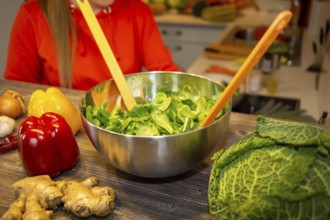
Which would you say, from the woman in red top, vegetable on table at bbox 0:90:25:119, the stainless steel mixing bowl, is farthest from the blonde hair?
the stainless steel mixing bowl

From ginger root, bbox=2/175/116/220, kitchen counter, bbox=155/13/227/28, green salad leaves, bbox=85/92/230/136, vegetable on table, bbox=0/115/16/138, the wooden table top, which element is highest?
kitchen counter, bbox=155/13/227/28

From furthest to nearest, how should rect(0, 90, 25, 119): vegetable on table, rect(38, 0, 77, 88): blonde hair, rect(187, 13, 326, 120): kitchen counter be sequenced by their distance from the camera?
rect(187, 13, 326, 120): kitchen counter, rect(38, 0, 77, 88): blonde hair, rect(0, 90, 25, 119): vegetable on table

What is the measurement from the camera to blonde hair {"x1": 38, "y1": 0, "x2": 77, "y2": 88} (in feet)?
4.20

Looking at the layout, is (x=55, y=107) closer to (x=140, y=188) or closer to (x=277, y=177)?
(x=140, y=188)

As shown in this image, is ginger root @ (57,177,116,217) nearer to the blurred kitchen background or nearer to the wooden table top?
the wooden table top

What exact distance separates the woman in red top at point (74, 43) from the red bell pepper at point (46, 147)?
2.02 ft

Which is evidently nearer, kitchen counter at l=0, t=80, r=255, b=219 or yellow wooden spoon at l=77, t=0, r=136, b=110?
kitchen counter at l=0, t=80, r=255, b=219

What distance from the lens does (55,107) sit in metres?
0.90

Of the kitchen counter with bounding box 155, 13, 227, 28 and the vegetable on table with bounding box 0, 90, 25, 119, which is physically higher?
the kitchen counter with bounding box 155, 13, 227, 28

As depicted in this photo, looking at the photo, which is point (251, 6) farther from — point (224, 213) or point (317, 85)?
point (224, 213)

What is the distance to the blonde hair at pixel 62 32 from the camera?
1.28 meters

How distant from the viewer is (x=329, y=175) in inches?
19.5

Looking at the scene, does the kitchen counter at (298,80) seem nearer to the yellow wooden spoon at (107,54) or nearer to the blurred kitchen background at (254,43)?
the blurred kitchen background at (254,43)

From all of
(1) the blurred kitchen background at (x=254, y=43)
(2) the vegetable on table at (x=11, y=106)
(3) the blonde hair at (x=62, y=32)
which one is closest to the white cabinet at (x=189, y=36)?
(1) the blurred kitchen background at (x=254, y=43)
